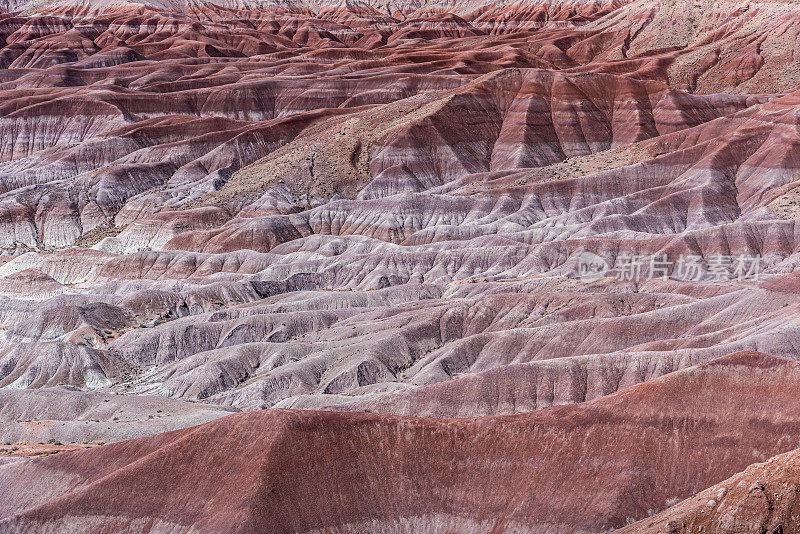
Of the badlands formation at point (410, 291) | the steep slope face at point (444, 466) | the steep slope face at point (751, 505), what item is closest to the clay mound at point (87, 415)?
the badlands formation at point (410, 291)

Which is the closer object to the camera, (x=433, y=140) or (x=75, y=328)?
(x=75, y=328)

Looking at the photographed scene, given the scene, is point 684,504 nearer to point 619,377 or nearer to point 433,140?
point 619,377

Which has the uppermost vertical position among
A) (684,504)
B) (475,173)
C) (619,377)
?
(684,504)

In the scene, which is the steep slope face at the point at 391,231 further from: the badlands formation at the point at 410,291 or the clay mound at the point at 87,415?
the clay mound at the point at 87,415

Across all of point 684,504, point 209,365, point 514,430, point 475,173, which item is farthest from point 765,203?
point 684,504

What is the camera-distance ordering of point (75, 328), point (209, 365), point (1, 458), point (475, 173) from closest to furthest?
point (1, 458)
point (209, 365)
point (75, 328)
point (475, 173)

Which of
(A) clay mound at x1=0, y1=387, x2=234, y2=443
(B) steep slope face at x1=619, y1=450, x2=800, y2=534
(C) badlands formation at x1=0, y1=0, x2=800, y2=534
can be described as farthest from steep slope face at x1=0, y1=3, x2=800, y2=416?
(B) steep slope face at x1=619, y1=450, x2=800, y2=534
